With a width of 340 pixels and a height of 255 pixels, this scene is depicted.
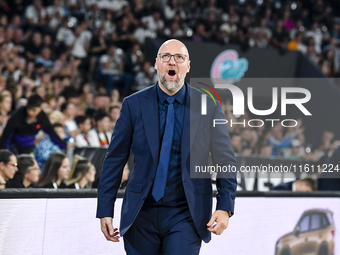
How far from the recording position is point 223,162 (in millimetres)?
2465

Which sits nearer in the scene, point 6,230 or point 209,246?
point 6,230

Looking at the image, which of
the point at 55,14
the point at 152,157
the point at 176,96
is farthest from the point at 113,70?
the point at 152,157

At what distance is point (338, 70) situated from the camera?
12.8 metres

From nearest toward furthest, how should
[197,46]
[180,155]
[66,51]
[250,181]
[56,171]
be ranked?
[180,155], [56,171], [250,181], [66,51], [197,46]

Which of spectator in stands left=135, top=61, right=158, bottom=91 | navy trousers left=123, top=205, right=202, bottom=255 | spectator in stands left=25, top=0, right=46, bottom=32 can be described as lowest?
navy trousers left=123, top=205, right=202, bottom=255

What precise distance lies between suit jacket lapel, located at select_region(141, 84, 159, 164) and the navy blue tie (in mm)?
35

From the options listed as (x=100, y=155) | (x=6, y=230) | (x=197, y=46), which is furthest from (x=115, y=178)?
(x=197, y=46)

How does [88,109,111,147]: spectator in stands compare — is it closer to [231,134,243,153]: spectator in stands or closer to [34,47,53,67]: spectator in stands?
[231,134,243,153]: spectator in stands

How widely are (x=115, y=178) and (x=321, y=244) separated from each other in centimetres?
224

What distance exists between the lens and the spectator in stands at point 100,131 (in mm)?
6621

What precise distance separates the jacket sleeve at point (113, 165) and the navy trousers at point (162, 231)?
165 millimetres

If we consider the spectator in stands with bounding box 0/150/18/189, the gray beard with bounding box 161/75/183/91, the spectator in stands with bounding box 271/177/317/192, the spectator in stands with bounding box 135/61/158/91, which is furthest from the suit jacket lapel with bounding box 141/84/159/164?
the spectator in stands with bounding box 135/61/158/91

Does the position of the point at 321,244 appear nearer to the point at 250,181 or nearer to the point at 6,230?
the point at 250,181

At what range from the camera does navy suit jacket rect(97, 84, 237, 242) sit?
2438 mm
